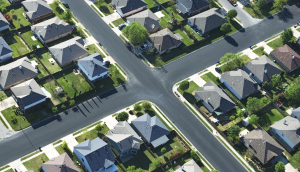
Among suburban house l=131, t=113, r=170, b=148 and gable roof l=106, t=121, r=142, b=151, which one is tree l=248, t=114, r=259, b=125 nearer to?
suburban house l=131, t=113, r=170, b=148

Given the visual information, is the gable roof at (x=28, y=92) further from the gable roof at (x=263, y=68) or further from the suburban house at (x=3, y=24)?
the gable roof at (x=263, y=68)

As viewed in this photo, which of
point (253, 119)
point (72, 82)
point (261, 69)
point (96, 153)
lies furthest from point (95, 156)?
point (261, 69)

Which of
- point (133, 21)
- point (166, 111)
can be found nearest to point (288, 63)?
point (166, 111)

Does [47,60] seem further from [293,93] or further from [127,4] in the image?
[293,93]

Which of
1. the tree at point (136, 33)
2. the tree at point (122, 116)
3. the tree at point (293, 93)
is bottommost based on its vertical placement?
the tree at point (293, 93)

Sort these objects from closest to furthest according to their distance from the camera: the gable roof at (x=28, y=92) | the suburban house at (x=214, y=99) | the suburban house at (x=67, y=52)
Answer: the gable roof at (x=28, y=92), the suburban house at (x=214, y=99), the suburban house at (x=67, y=52)

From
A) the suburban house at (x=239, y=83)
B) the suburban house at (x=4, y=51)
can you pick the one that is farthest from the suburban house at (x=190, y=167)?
the suburban house at (x=4, y=51)
